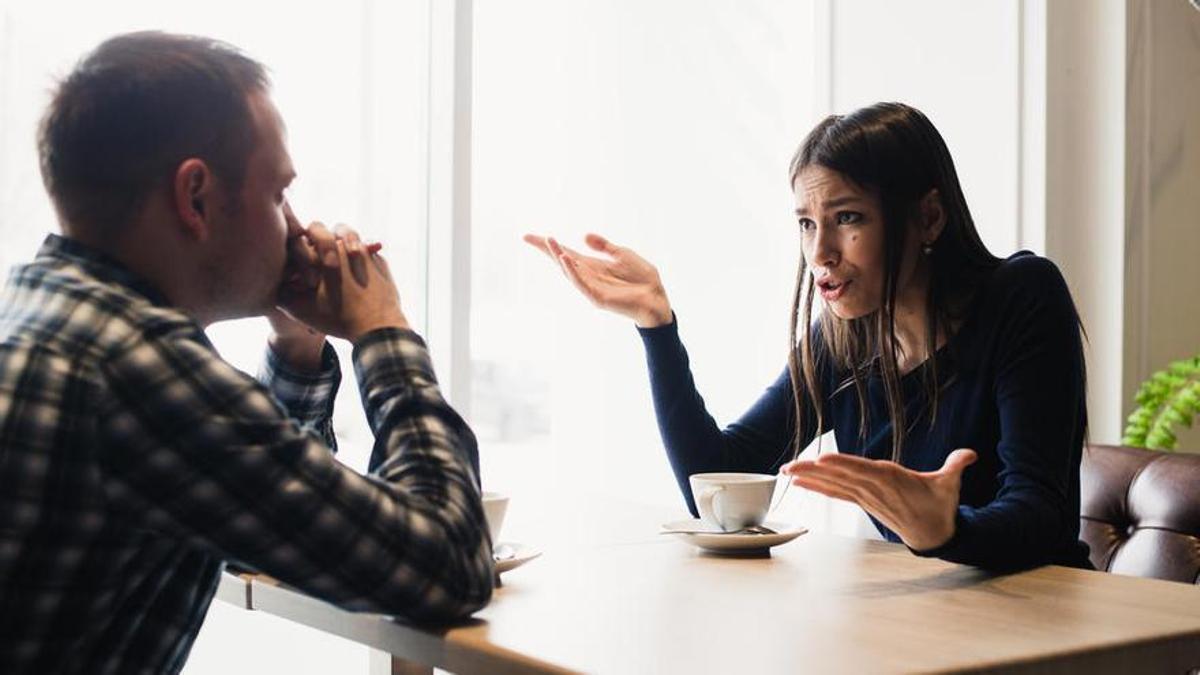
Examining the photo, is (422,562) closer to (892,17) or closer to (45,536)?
(45,536)

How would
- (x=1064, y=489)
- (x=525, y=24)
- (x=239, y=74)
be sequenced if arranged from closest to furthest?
(x=239, y=74) → (x=1064, y=489) → (x=525, y=24)

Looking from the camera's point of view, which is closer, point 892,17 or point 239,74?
point 239,74

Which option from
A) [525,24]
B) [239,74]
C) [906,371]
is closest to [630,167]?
[525,24]

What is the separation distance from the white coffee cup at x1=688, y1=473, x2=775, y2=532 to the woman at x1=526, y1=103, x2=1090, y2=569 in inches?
8.1

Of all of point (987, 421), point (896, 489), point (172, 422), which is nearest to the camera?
point (172, 422)

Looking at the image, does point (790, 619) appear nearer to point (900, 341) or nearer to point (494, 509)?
point (494, 509)

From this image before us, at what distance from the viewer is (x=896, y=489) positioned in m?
1.30

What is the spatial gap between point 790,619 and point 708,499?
0.43m

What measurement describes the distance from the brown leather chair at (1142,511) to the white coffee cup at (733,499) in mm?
609

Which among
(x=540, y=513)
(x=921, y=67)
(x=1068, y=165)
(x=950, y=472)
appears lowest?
(x=540, y=513)

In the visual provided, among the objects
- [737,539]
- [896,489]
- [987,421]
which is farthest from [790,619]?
[987,421]

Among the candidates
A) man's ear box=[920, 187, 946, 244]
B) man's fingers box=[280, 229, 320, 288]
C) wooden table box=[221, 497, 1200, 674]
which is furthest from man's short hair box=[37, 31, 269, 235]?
man's ear box=[920, 187, 946, 244]

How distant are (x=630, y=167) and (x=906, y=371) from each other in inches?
57.8

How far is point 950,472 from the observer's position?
1330mm
